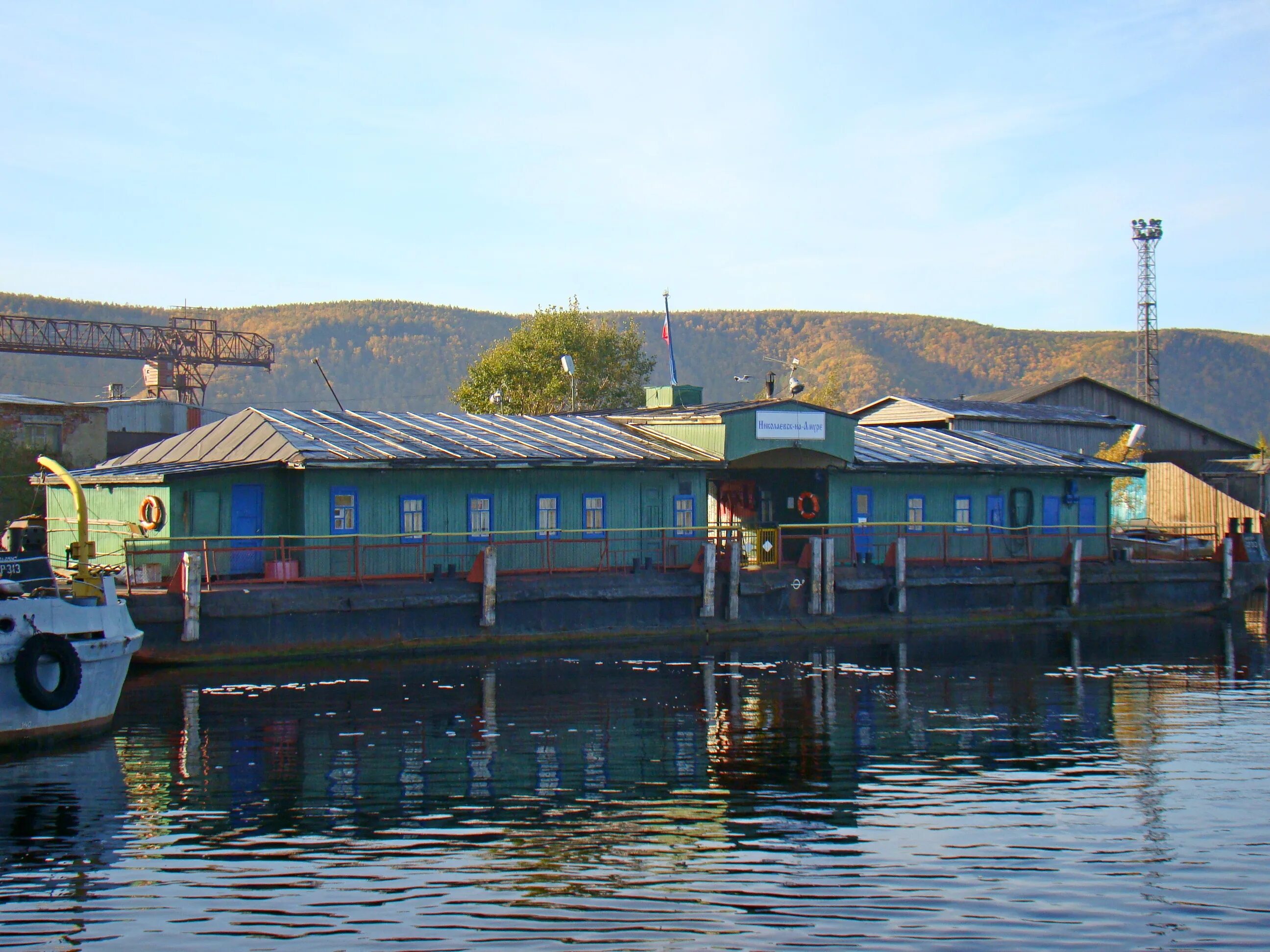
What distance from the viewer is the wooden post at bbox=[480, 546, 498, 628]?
30.3 metres

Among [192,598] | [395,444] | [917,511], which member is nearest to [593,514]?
[395,444]

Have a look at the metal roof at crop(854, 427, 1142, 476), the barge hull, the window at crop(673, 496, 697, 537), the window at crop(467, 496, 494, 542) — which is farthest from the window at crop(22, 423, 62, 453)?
the metal roof at crop(854, 427, 1142, 476)

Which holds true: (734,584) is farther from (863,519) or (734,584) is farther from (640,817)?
(640,817)

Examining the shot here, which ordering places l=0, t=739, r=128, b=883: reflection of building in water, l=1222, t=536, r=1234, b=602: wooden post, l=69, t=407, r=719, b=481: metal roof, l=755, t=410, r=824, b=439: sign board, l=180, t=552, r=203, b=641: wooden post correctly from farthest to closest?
l=1222, t=536, r=1234, b=602: wooden post
l=755, t=410, r=824, b=439: sign board
l=69, t=407, r=719, b=481: metal roof
l=180, t=552, r=203, b=641: wooden post
l=0, t=739, r=128, b=883: reflection of building in water

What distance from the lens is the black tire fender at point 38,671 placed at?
1914cm

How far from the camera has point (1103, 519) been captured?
4519 cm

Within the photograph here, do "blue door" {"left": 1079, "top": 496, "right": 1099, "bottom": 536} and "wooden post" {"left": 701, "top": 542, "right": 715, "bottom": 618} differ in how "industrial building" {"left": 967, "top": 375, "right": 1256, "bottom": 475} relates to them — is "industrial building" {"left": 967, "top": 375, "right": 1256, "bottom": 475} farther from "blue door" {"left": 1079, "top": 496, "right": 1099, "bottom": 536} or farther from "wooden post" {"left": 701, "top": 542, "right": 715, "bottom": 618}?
"wooden post" {"left": 701, "top": 542, "right": 715, "bottom": 618}

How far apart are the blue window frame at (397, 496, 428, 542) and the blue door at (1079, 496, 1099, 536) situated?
23.5m

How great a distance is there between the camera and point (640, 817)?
15.4 m

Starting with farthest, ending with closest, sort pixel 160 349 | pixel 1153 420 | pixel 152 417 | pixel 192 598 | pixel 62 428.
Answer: pixel 160 349 → pixel 1153 420 → pixel 152 417 → pixel 62 428 → pixel 192 598

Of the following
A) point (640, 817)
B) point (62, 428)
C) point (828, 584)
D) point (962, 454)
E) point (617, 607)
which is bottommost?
point (640, 817)

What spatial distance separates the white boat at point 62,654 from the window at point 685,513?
17.5m

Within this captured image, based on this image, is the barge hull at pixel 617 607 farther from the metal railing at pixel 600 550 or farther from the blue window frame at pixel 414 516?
the blue window frame at pixel 414 516

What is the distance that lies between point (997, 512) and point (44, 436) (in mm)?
36787
